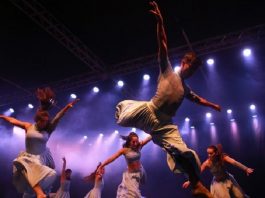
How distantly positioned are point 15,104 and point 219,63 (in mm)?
7747

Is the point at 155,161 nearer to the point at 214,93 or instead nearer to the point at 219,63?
the point at 214,93

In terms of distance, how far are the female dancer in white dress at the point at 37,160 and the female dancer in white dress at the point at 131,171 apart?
112cm

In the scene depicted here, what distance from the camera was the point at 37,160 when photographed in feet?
14.0

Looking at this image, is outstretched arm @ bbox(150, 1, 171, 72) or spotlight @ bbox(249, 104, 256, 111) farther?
spotlight @ bbox(249, 104, 256, 111)

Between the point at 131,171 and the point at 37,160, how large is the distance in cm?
184

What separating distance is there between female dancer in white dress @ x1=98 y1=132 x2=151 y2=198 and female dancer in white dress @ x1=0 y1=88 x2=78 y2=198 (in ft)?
3.67

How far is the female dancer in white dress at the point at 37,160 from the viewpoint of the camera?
13.3 ft

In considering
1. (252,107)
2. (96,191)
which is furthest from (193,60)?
(252,107)

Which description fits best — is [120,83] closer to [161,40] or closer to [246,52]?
[246,52]

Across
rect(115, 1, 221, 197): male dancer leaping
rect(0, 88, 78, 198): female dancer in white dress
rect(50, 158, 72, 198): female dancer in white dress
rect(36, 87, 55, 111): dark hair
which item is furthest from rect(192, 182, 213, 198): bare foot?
rect(50, 158, 72, 198): female dancer in white dress

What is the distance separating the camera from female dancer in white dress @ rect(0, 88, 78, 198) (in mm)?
4051

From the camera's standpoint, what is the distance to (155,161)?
35.9 feet

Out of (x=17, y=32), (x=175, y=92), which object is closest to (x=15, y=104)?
(x=17, y=32)

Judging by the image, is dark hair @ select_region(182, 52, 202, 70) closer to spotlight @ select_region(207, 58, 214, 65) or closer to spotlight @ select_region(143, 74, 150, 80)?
spotlight @ select_region(207, 58, 214, 65)
